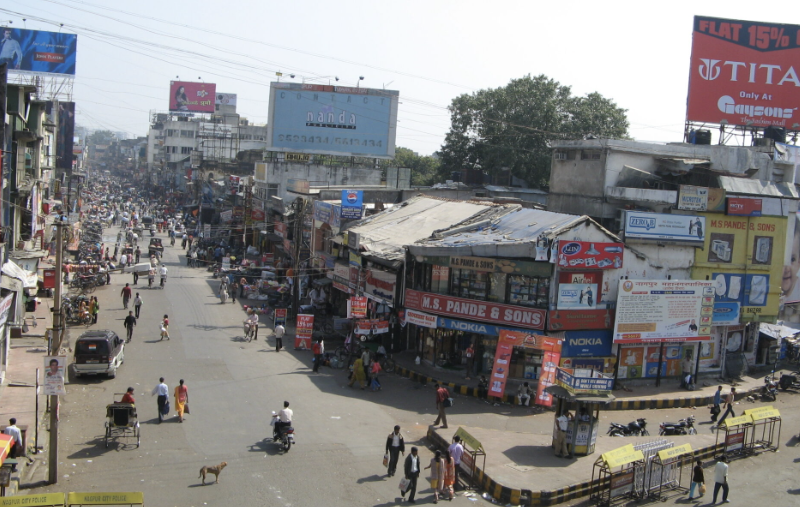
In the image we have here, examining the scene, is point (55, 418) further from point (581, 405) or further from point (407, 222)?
point (407, 222)

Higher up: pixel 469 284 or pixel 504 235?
pixel 504 235

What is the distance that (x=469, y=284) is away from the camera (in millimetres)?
25234

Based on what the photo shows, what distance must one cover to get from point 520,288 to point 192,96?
117345 mm

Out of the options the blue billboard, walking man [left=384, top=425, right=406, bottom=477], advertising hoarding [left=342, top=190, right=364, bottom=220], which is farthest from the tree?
walking man [left=384, top=425, right=406, bottom=477]

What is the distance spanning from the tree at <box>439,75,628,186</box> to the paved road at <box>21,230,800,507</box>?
32.6 meters

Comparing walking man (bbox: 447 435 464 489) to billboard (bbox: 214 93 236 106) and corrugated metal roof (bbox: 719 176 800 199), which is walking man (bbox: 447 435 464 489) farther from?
billboard (bbox: 214 93 236 106)

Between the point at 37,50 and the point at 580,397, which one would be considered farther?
the point at 37,50

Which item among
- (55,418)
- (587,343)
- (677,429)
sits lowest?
(677,429)

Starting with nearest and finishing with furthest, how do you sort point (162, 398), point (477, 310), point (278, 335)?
point (162, 398)
point (477, 310)
point (278, 335)

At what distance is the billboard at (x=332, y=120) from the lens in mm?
54156

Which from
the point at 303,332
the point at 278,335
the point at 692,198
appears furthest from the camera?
the point at 303,332

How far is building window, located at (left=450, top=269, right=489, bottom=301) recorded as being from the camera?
24.9 m

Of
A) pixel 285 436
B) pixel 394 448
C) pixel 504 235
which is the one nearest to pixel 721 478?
pixel 394 448

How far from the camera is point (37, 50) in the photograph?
5409 centimetres
